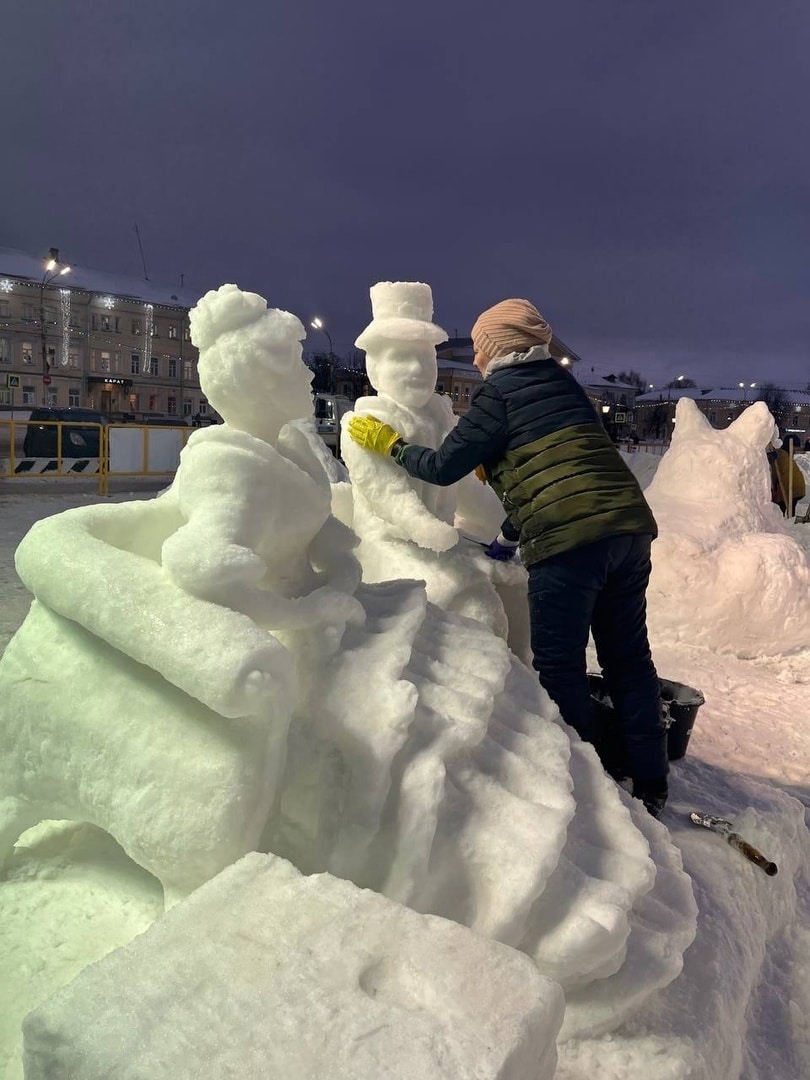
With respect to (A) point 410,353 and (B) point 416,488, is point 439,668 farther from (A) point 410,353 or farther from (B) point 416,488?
(A) point 410,353

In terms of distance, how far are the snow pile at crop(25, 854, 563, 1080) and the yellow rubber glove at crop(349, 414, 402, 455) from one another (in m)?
1.70

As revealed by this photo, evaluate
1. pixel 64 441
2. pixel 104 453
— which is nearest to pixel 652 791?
pixel 104 453

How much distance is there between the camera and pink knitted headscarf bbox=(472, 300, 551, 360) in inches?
96.9

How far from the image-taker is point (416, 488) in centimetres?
284

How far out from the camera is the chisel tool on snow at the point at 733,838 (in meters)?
2.25

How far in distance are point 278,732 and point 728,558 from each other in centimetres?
446

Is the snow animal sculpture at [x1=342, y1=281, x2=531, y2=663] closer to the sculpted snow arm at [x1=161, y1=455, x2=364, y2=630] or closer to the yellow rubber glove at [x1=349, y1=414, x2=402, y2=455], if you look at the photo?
the yellow rubber glove at [x1=349, y1=414, x2=402, y2=455]

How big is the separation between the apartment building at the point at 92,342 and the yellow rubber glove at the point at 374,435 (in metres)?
21.2

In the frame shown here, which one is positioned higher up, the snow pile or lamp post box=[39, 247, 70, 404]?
lamp post box=[39, 247, 70, 404]

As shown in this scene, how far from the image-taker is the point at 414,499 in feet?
9.08

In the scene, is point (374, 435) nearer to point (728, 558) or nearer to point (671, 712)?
point (671, 712)

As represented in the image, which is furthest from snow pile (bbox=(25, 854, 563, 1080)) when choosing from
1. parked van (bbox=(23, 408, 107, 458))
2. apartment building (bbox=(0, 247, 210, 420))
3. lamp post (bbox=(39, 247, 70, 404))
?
lamp post (bbox=(39, 247, 70, 404))

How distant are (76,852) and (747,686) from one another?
396 cm

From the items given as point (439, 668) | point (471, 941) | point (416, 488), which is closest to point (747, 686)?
point (416, 488)
